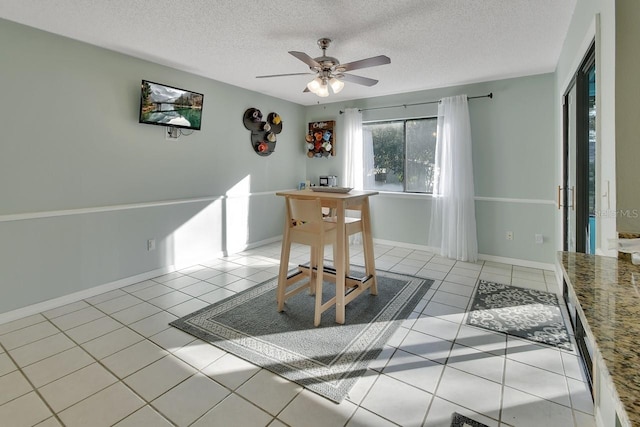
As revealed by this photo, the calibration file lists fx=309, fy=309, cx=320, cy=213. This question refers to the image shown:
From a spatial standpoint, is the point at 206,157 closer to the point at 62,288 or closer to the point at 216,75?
the point at 216,75

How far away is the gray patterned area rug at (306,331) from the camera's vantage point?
6.46 ft

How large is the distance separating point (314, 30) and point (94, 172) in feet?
8.44

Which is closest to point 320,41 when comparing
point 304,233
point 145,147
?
point 304,233

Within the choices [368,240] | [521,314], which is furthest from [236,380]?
[521,314]

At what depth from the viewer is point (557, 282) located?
3.44 m

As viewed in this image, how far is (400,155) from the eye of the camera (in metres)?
5.08

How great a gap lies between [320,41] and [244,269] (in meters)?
2.74

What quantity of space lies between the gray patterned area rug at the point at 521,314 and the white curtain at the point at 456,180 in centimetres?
105

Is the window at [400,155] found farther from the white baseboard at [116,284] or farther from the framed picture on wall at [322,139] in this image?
the white baseboard at [116,284]

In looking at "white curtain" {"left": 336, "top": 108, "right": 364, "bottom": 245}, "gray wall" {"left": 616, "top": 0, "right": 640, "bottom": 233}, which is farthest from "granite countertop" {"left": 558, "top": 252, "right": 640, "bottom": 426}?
"white curtain" {"left": 336, "top": 108, "right": 364, "bottom": 245}

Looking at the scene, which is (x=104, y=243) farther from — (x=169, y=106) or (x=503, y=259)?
(x=503, y=259)

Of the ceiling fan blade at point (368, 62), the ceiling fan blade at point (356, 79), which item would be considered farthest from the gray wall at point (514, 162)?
the ceiling fan blade at point (368, 62)

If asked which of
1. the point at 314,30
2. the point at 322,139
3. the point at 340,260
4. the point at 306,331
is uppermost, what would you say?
the point at 314,30

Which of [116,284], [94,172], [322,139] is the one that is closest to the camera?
[94,172]
